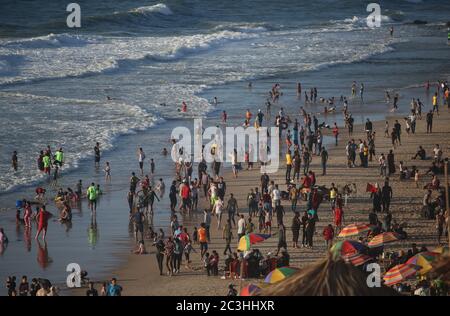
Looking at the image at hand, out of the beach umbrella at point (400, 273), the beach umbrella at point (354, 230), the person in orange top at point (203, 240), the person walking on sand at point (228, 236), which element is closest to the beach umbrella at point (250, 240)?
the person walking on sand at point (228, 236)

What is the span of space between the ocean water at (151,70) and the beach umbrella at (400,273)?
677 centimetres

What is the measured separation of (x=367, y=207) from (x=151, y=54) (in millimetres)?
39592

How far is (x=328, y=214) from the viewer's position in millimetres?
24672

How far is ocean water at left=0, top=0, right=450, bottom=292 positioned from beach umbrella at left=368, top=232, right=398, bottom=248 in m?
5.94

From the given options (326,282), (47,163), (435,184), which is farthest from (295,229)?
(47,163)

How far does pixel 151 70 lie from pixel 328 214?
33.8 m

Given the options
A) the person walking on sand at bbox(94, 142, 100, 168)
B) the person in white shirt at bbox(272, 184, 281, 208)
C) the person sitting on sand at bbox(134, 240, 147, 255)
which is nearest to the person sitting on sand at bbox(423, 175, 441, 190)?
the person in white shirt at bbox(272, 184, 281, 208)

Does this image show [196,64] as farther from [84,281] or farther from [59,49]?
[84,281]

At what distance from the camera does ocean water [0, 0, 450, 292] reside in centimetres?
3102

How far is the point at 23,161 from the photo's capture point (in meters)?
32.5

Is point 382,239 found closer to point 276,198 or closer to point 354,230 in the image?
point 354,230

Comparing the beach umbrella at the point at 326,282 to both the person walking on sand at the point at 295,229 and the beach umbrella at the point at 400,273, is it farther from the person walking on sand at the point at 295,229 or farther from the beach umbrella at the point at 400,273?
the person walking on sand at the point at 295,229
